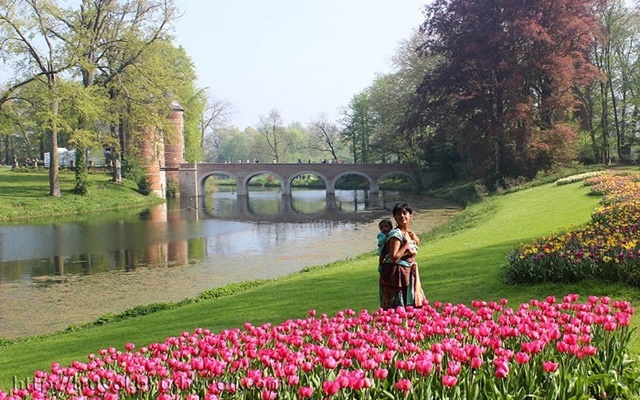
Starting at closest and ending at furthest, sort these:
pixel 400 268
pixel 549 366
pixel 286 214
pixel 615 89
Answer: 1. pixel 549 366
2. pixel 400 268
3. pixel 286 214
4. pixel 615 89

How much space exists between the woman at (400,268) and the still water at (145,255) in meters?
8.81

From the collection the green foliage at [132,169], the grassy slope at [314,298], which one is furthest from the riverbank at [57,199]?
the grassy slope at [314,298]

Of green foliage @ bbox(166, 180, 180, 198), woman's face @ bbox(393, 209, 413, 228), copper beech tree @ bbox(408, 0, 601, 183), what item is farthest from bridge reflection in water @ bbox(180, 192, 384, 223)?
woman's face @ bbox(393, 209, 413, 228)

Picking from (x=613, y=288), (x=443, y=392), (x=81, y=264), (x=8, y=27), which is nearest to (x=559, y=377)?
(x=443, y=392)

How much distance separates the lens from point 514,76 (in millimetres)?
32562

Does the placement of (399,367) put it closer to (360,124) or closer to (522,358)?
(522,358)

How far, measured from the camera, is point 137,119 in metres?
40.1

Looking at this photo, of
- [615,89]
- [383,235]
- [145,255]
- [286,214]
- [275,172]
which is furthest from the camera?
[275,172]

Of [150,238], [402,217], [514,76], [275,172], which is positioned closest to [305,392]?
[402,217]

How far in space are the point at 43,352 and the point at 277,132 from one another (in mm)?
89655

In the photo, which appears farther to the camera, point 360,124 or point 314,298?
point 360,124

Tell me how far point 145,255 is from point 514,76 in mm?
22410

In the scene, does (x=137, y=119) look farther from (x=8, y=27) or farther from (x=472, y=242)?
(x=472, y=242)

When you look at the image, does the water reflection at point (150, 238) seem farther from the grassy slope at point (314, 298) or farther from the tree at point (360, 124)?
the tree at point (360, 124)
